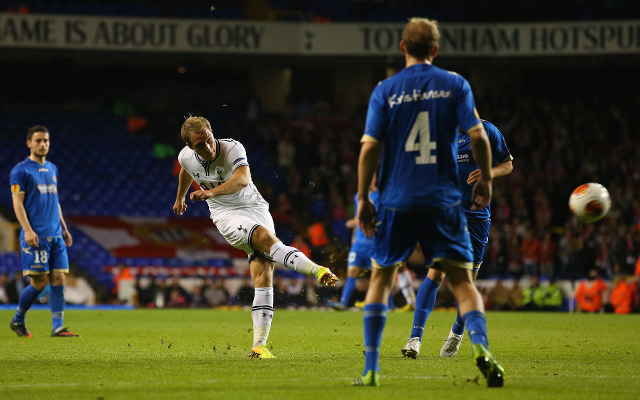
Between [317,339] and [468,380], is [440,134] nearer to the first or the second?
[468,380]

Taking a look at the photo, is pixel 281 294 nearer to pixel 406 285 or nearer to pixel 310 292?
pixel 310 292

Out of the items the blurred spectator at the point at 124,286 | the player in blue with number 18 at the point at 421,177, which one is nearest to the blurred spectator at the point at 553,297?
the blurred spectator at the point at 124,286

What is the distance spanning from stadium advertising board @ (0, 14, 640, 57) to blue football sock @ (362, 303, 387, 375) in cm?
2185

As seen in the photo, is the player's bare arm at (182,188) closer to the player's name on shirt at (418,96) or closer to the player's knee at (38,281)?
the player's name on shirt at (418,96)

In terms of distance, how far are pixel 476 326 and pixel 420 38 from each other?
1.87 metres

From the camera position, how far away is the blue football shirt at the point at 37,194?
11094mm

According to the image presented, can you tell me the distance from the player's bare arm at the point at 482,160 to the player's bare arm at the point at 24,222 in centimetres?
672

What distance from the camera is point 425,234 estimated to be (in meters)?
5.72

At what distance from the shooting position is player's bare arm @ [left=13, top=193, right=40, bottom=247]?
10734mm

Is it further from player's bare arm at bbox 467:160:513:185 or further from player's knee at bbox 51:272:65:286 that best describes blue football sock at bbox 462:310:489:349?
player's knee at bbox 51:272:65:286

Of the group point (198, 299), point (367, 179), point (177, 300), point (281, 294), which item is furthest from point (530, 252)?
point (367, 179)

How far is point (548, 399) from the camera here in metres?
5.20

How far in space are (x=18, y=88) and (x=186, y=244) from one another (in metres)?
9.99

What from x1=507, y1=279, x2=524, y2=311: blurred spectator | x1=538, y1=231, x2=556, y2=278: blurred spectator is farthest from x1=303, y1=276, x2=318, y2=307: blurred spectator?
x1=538, y1=231, x2=556, y2=278: blurred spectator
